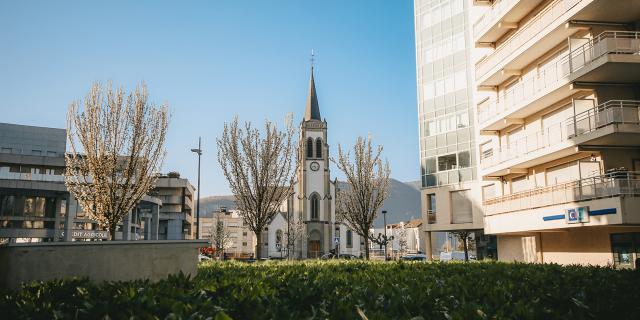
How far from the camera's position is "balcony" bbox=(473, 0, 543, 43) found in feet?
83.8

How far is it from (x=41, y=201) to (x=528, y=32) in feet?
159

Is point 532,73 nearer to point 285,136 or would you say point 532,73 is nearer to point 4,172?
point 285,136

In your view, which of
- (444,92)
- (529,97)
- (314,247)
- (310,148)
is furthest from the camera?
(310,148)

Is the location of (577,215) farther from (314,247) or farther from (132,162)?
(314,247)

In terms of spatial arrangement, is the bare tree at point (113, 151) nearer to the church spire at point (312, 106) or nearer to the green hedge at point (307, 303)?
the green hedge at point (307, 303)

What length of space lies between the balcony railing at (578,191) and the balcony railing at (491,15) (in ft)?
31.7

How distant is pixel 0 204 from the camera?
4912 cm

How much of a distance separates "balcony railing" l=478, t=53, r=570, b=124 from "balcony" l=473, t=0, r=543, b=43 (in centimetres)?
332

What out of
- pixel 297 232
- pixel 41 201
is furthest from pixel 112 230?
pixel 297 232

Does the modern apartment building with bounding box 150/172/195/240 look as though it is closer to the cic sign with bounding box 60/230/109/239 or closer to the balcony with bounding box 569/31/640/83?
the cic sign with bounding box 60/230/109/239

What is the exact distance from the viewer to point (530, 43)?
23.9 meters

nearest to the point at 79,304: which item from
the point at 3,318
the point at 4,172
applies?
the point at 3,318

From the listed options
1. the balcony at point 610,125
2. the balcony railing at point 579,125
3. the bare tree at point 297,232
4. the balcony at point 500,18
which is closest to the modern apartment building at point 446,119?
the balcony at point 500,18

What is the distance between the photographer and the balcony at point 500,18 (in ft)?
83.8
